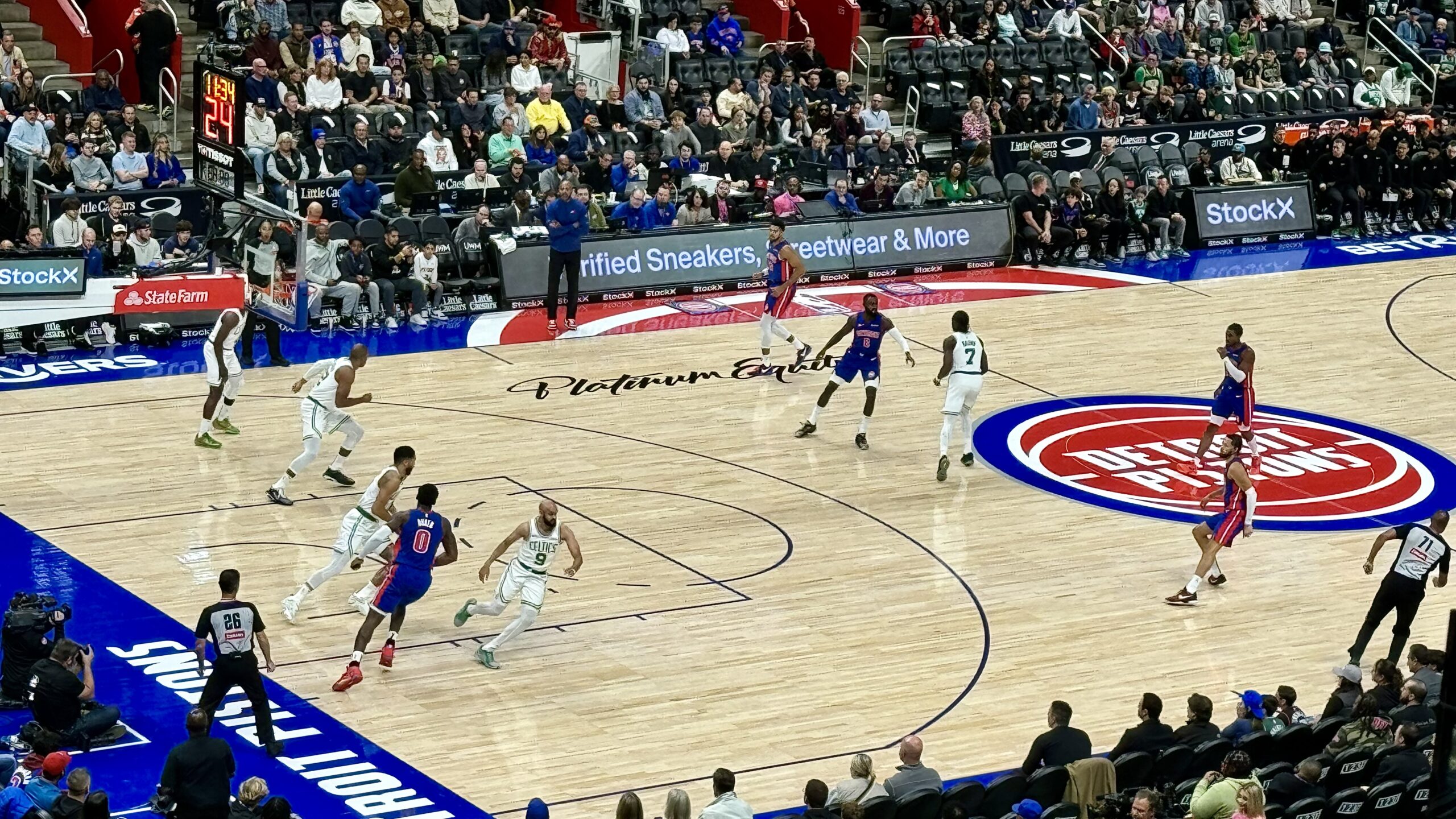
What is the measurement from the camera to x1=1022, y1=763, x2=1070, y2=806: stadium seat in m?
15.0

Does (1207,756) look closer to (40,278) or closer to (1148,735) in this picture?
(1148,735)

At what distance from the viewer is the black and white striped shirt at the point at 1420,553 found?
739 inches

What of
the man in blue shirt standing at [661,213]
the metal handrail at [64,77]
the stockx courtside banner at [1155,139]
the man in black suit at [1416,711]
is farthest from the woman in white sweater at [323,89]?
the man in black suit at [1416,711]

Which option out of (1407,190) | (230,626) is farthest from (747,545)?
(1407,190)

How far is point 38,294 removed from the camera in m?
27.6

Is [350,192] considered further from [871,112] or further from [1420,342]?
[1420,342]

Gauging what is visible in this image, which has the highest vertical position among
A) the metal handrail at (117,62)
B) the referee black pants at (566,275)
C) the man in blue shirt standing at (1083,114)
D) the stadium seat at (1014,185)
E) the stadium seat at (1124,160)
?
the metal handrail at (117,62)

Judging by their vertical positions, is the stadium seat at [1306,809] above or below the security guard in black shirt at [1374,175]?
below

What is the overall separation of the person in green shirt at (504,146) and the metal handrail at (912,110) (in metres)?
8.06

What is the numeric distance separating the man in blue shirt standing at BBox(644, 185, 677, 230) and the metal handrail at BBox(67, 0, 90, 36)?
9.03 meters

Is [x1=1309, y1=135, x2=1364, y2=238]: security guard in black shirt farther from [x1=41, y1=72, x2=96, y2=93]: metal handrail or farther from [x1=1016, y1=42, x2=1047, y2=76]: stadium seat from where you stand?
[x1=41, y1=72, x2=96, y2=93]: metal handrail

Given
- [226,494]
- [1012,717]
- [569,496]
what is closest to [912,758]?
[1012,717]

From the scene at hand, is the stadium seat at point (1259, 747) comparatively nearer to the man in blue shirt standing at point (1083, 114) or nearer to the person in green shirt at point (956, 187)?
the person in green shirt at point (956, 187)

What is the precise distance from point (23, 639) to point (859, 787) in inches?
263
